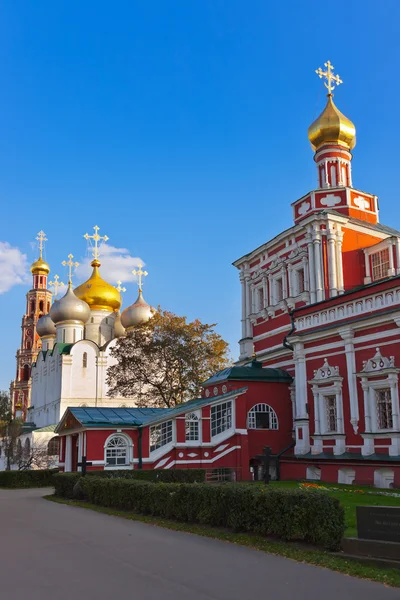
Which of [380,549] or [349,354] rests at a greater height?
[349,354]

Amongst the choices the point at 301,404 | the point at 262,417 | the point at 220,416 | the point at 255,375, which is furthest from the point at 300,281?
the point at 220,416

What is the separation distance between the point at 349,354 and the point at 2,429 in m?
37.0

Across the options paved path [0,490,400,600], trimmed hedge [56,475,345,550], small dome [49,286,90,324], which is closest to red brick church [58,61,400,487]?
trimmed hedge [56,475,345,550]

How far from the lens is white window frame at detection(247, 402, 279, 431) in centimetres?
2351

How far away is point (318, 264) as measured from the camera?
2486cm

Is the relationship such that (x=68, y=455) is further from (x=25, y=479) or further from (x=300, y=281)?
(x=300, y=281)

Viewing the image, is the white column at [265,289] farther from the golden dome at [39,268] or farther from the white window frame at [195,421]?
the golden dome at [39,268]

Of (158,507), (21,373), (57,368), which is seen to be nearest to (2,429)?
(57,368)

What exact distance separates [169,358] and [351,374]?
16438 mm

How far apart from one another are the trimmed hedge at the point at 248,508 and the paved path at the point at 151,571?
2.17ft

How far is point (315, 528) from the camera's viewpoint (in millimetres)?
9055

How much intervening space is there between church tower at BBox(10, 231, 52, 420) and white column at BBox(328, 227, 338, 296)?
54321 millimetres

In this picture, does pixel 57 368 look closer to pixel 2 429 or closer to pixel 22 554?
pixel 2 429

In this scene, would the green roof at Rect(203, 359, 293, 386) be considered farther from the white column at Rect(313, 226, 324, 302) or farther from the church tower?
the church tower
